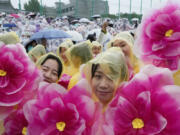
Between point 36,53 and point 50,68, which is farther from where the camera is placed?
point 36,53

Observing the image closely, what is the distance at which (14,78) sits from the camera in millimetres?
1173

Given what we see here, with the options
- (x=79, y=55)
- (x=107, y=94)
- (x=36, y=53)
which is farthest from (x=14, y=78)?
(x=36, y=53)

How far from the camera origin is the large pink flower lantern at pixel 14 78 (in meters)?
1.14

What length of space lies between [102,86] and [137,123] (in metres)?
0.32

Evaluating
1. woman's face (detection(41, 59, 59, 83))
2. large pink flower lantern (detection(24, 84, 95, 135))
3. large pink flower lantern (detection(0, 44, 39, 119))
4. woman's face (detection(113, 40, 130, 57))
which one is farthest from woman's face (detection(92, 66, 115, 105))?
woman's face (detection(113, 40, 130, 57))

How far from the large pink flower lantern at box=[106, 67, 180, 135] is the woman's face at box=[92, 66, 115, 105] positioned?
22cm

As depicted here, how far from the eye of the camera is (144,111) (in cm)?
96

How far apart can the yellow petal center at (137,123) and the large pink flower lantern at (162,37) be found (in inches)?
14.9

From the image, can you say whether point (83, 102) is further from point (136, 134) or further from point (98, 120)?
point (136, 134)

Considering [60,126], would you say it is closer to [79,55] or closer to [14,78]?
[14,78]

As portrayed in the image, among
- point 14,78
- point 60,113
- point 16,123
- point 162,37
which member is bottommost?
point 16,123

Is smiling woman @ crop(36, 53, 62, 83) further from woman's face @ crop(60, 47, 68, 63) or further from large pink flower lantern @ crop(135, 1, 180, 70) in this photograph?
woman's face @ crop(60, 47, 68, 63)

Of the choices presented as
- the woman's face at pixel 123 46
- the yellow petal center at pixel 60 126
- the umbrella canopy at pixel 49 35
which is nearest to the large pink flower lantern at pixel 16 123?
the yellow petal center at pixel 60 126

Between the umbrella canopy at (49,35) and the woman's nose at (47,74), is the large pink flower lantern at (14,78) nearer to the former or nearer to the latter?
the woman's nose at (47,74)
